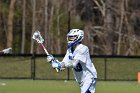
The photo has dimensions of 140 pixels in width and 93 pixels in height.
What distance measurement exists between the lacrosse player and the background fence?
17296 millimetres

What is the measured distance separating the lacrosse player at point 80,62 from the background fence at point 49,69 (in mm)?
17296

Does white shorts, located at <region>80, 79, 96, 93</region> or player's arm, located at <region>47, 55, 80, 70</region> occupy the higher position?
player's arm, located at <region>47, 55, 80, 70</region>

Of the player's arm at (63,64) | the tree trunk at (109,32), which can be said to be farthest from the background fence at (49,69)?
the player's arm at (63,64)

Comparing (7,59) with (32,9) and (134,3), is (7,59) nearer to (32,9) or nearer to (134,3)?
(32,9)

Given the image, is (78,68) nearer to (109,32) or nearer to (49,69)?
(49,69)

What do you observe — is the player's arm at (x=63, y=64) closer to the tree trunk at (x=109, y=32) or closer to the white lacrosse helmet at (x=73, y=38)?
the white lacrosse helmet at (x=73, y=38)

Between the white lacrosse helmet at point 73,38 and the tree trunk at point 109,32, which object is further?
the tree trunk at point 109,32

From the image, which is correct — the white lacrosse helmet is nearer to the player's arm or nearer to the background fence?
the player's arm

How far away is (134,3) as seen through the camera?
44.0m

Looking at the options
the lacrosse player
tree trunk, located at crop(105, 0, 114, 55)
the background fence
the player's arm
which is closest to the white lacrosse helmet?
the lacrosse player

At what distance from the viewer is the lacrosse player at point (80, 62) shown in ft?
32.5

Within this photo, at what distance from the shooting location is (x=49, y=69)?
97.6 feet

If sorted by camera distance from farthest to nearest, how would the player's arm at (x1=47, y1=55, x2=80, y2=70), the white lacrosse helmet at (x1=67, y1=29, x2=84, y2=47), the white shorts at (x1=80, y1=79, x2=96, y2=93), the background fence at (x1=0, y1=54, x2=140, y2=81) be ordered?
the background fence at (x1=0, y1=54, x2=140, y2=81)
the white shorts at (x1=80, y1=79, x2=96, y2=93)
the white lacrosse helmet at (x1=67, y1=29, x2=84, y2=47)
the player's arm at (x1=47, y1=55, x2=80, y2=70)

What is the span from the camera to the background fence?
2805cm
